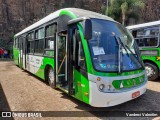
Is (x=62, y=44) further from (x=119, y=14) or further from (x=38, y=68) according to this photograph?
(x=119, y=14)

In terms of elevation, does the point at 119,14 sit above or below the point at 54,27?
above

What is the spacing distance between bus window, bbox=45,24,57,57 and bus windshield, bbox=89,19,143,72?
1.85 m

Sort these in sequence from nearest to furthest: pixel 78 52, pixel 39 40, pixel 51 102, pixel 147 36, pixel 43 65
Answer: pixel 78 52, pixel 51 102, pixel 43 65, pixel 39 40, pixel 147 36

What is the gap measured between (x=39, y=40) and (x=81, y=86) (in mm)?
3745

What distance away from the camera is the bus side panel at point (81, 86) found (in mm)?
3782

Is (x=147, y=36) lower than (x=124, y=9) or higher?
lower

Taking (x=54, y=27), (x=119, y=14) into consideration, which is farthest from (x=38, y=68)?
(x=119, y=14)

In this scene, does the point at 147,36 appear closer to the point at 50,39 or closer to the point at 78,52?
the point at 50,39

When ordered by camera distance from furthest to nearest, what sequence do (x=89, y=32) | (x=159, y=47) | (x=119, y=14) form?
(x=119, y=14) < (x=159, y=47) < (x=89, y=32)

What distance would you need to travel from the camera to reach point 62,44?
5258 mm

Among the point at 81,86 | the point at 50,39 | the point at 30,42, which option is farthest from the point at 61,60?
the point at 30,42

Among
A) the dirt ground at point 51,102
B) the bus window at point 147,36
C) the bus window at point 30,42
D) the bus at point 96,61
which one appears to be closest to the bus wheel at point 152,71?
the bus window at point 147,36

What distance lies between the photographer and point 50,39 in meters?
5.86

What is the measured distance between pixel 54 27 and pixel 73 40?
150 centimetres
